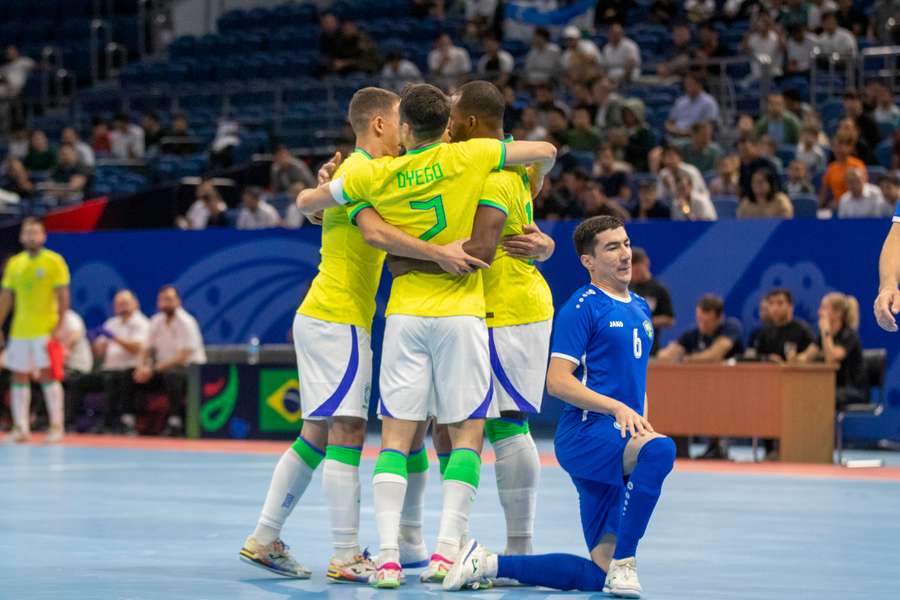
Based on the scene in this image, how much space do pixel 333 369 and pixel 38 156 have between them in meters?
17.9

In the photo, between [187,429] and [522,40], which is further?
[522,40]

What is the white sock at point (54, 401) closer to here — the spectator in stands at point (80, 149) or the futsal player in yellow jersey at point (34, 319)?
the futsal player in yellow jersey at point (34, 319)

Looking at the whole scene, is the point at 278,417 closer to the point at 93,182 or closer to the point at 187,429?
the point at 187,429

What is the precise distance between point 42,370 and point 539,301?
10.8 metres

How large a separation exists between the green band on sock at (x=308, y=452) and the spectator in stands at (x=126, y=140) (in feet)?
56.2

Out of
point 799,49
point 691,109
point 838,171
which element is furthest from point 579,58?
point 838,171

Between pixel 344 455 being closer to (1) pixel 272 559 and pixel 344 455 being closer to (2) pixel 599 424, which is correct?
(1) pixel 272 559

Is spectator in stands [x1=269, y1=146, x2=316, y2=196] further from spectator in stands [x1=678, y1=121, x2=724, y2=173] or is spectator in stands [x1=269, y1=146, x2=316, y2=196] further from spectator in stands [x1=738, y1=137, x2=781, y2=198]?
spectator in stands [x1=738, y1=137, x2=781, y2=198]

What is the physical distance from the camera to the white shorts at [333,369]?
23.1ft

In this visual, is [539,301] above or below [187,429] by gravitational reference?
above

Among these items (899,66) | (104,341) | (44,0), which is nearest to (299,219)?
(104,341)

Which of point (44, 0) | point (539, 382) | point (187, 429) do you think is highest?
point (44, 0)

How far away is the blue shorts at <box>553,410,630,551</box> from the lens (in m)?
6.61

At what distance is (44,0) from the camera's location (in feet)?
99.8
